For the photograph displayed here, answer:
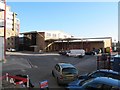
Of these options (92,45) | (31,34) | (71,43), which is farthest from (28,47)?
(92,45)

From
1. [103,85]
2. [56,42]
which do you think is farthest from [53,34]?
[103,85]

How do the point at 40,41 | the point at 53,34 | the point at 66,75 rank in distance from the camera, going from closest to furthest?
the point at 66,75, the point at 40,41, the point at 53,34

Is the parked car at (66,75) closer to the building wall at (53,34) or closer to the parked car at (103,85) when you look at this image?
the parked car at (103,85)

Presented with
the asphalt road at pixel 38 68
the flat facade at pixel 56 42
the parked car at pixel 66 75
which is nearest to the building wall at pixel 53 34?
the flat facade at pixel 56 42

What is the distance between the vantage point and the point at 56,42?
81.1 metres

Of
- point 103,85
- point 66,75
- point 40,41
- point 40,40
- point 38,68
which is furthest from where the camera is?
point 40,40

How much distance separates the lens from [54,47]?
82.1m

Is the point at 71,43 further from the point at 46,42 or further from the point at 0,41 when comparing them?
the point at 0,41

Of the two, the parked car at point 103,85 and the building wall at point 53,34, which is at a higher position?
the building wall at point 53,34

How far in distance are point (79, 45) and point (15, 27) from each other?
42171 mm

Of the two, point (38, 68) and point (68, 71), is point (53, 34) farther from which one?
point (68, 71)

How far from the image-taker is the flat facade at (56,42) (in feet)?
238

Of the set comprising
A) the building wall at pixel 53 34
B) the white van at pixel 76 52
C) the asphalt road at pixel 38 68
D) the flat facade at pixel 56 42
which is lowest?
the asphalt road at pixel 38 68

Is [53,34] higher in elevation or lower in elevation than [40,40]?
higher
